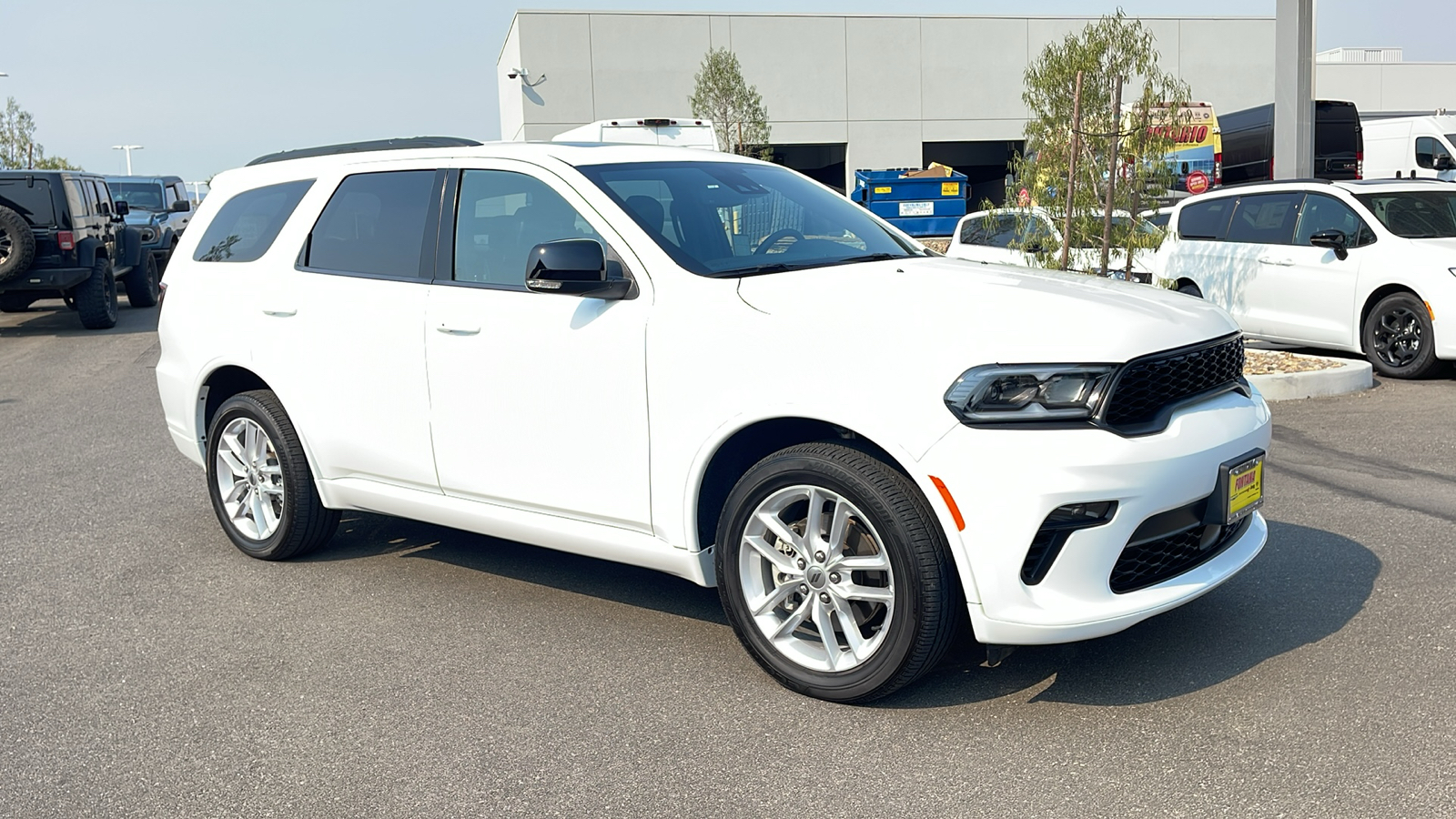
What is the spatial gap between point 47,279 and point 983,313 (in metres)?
15.6

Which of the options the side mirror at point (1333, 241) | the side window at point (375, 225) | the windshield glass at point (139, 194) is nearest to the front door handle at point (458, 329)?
the side window at point (375, 225)

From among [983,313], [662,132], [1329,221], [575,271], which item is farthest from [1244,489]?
[662,132]

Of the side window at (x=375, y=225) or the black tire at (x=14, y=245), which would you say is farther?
the black tire at (x=14, y=245)

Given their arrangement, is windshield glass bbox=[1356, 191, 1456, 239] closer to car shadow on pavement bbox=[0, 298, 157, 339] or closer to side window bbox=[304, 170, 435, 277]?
side window bbox=[304, 170, 435, 277]

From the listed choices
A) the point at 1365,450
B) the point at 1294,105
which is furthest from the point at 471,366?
the point at 1294,105

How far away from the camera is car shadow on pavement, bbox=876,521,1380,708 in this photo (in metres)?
3.98

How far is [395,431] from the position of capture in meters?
5.07

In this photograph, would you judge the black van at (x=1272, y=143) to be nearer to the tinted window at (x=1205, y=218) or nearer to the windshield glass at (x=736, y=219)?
the tinted window at (x=1205, y=218)

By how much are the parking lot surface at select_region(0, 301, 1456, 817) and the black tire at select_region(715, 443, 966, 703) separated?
0.13 metres

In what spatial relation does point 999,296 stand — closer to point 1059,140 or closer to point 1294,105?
point 1059,140

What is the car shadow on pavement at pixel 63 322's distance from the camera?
17.6 meters

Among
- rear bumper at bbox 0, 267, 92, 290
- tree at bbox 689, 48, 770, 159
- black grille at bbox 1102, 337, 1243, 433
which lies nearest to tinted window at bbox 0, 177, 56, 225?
rear bumper at bbox 0, 267, 92, 290

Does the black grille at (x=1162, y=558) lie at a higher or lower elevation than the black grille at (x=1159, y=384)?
lower

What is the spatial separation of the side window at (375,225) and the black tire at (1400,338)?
26.5 ft
